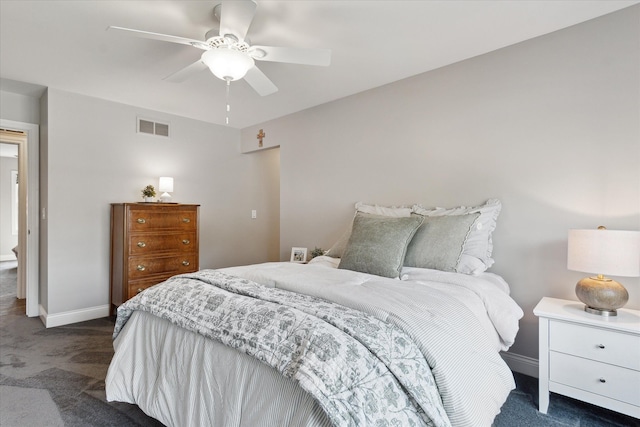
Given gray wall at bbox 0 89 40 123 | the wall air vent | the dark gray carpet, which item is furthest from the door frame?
the wall air vent

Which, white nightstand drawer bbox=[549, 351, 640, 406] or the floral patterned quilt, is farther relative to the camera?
white nightstand drawer bbox=[549, 351, 640, 406]

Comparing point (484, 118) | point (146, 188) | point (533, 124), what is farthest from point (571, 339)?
point (146, 188)

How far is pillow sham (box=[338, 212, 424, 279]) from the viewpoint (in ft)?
6.92

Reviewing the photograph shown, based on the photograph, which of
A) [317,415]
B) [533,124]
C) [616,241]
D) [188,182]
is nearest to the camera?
[317,415]

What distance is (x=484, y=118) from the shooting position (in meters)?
2.48

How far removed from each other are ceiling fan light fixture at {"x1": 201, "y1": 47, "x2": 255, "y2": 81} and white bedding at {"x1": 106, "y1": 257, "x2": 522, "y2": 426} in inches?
46.0

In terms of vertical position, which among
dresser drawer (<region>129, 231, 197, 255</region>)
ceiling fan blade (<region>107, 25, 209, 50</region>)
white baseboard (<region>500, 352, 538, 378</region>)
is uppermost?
ceiling fan blade (<region>107, 25, 209, 50</region>)

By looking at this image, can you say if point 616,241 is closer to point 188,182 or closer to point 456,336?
point 456,336

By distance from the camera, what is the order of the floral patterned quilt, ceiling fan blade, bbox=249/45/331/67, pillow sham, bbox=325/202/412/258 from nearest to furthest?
the floral patterned quilt < ceiling fan blade, bbox=249/45/331/67 < pillow sham, bbox=325/202/412/258

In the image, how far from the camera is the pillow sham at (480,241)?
2.19 metres

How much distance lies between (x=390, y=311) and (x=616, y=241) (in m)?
1.30

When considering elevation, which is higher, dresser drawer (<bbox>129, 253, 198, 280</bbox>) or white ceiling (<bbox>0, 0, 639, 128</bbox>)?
white ceiling (<bbox>0, 0, 639, 128</bbox>)

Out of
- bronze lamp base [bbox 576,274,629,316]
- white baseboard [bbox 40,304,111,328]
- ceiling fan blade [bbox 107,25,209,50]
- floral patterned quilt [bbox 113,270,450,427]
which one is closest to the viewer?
floral patterned quilt [bbox 113,270,450,427]

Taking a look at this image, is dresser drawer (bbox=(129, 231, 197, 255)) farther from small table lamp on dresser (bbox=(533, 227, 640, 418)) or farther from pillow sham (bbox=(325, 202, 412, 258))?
small table lamp on dresser (bbox=(533, 227, 640, 418))
